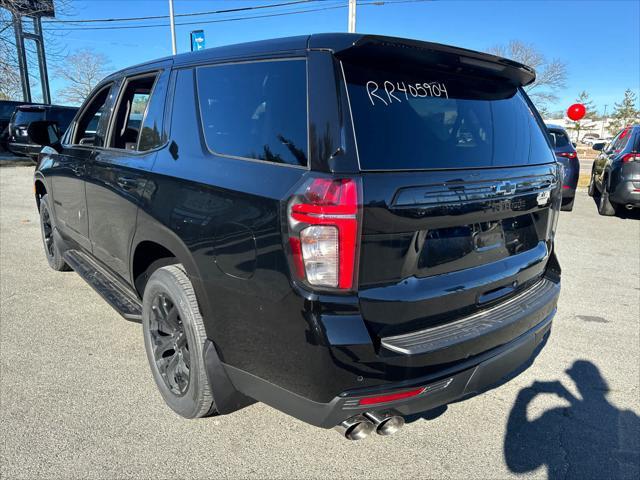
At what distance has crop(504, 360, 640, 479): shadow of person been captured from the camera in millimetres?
2281

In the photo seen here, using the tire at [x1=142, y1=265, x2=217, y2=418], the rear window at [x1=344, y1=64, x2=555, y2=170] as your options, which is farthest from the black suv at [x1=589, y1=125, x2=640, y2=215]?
the tire at [x1=142, y1=265, x2=217, y2=418]

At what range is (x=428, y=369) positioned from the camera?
73.0 inches

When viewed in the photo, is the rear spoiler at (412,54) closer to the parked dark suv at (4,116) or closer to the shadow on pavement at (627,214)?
the shadow on pavement at (627,214)

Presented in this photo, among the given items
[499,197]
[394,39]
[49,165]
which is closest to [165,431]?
[499,197]

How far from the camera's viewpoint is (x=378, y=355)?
1755 mm

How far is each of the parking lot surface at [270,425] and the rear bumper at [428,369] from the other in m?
0.47

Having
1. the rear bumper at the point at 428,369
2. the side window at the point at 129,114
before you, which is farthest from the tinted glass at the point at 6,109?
the rear bumper at the point at 428,369

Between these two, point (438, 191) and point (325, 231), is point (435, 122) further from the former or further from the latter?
point (325, 231)

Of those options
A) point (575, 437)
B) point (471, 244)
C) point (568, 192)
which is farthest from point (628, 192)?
point (471, 244)

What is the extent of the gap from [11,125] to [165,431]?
14.3 meters

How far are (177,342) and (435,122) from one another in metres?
1.71

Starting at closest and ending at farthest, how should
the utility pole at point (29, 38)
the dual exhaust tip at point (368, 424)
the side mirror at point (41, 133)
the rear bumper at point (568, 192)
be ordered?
the dual exhaust tip at point (368, 424) → the side mirror at point (41, 133) → the rear bumper at point (568, 192) → the utility pole at point (29, 38)

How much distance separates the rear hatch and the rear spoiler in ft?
0.04

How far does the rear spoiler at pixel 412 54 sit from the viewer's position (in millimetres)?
1837
